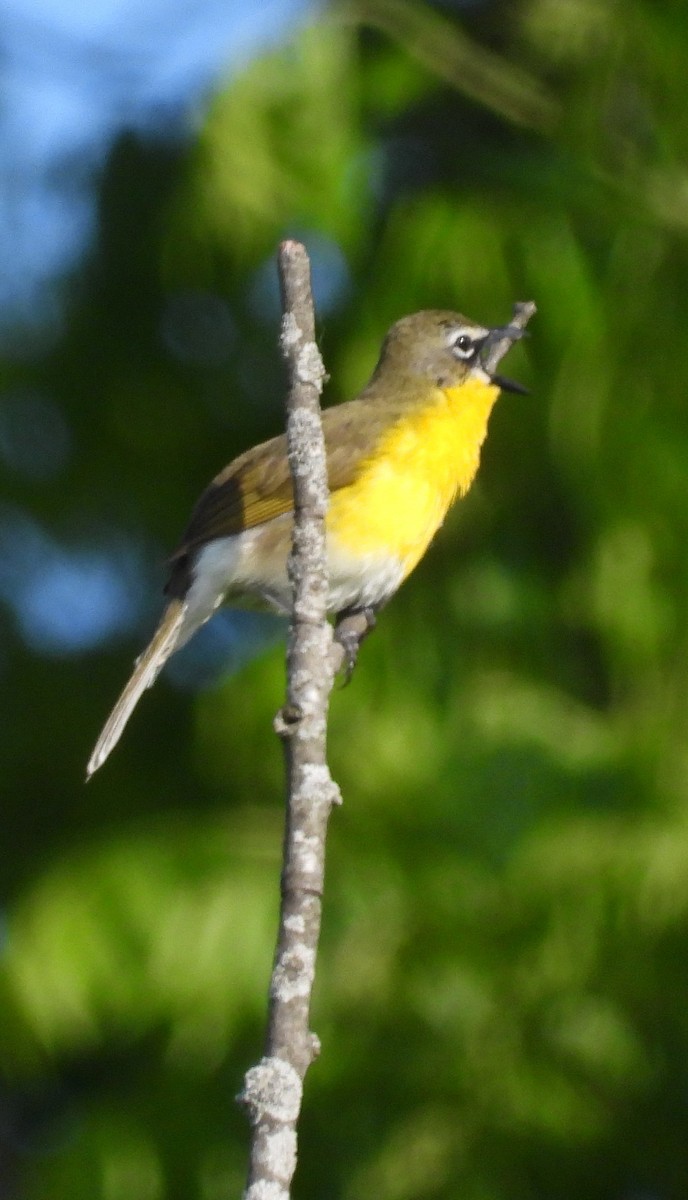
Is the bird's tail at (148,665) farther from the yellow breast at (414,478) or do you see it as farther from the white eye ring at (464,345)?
the white eye ring at (464,345)

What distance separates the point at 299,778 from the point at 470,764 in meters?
1.79

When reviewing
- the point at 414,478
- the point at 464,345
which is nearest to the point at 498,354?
the point at 464,345

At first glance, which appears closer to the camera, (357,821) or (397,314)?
(357,821)

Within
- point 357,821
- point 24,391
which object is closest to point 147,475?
point 24,391

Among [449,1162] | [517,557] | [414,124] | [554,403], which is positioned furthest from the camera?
[414,124]

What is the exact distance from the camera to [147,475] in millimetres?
5945

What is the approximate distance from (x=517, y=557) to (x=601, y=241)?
35.4 inches

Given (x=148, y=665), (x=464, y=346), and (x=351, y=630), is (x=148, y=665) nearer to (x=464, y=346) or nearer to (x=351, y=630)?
(x=351, y=630)

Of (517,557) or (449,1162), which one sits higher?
(517,557)

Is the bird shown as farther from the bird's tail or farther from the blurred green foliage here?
the blurred green foliage

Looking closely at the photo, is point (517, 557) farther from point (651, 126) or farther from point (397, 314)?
point (651, 126)

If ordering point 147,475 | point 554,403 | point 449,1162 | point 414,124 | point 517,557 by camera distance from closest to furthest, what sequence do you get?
1. point 449,1162
2. point 554,403
3. point 517,557
4. point 147,475
5. point 414,124

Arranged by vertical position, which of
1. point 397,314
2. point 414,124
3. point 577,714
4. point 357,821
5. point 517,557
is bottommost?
point 357,821

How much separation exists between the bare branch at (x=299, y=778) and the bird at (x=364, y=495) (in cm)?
170
